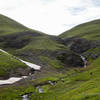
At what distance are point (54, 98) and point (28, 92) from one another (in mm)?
19205

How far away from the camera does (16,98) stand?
246 ft

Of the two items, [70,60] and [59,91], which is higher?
[70,60]

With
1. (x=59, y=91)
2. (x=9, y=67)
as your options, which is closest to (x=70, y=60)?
(x=9, y=67)

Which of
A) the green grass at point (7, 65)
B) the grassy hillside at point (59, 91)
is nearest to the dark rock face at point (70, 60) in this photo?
the green grass at point (7, 65)

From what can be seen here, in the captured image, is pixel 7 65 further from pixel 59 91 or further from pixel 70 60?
pixel 70 60

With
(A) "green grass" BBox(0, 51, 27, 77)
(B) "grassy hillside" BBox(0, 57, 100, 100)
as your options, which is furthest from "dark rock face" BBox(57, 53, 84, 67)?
(B) "grassy hillside" BBox(0, 57, 100, 100)

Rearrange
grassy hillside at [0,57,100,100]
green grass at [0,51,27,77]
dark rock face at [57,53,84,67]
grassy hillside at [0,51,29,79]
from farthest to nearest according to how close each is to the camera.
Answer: dark rock face at [57,53,84,67]
green grass at [0,51,27,77]
grassy hillside at [0,51,29,79]
grassy hillside at [0,57,100,100]

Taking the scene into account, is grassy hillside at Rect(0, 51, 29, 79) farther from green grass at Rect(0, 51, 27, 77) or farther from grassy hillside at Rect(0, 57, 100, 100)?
grassy hillside at Rect(0, 57, 100, 100)

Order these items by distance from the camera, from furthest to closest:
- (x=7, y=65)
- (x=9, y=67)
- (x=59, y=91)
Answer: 1. (x=7, y=65)
2. (x=9, y=67)
3. (x=59, y=91)

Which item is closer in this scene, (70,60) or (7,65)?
(7,65)

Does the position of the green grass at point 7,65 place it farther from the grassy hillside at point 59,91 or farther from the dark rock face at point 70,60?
the dark rock face at point 70,60

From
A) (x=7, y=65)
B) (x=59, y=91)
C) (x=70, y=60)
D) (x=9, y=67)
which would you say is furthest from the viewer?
(x=70, y=60)

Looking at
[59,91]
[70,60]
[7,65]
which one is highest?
[7,65]

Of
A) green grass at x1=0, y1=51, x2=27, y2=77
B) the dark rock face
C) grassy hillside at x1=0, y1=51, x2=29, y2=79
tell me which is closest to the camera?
grassy hillside at x1=0, y1=51, x2=29, y2=79
